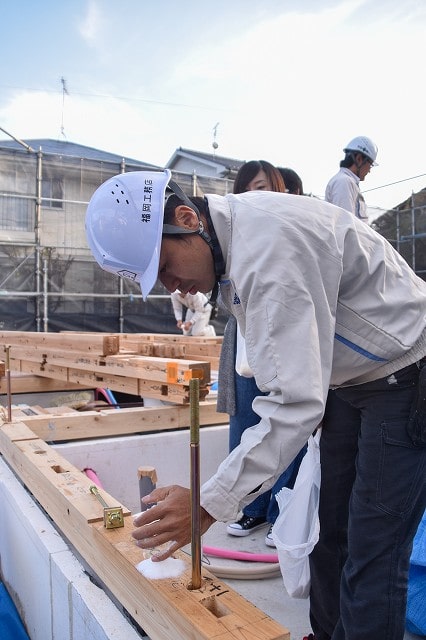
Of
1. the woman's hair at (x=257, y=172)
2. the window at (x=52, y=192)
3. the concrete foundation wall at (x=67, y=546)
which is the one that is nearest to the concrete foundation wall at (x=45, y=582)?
the concrete foundation wall at (x=67, y=546)

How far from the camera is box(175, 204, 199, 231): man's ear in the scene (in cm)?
125

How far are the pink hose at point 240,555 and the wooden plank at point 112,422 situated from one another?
101cm

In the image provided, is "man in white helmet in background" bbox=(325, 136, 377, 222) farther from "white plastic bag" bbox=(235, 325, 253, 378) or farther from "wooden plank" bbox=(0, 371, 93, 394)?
"wooden plank" bbox=(0, 371, 93, 394)

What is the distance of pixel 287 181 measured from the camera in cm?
285

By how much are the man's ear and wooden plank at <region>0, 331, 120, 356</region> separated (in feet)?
9.90

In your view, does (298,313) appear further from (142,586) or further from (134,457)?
(134,457)

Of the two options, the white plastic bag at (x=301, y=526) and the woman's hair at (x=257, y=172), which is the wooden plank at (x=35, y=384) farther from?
the white plastic bag at (x=301, y=526)

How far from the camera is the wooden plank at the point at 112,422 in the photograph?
123 inches

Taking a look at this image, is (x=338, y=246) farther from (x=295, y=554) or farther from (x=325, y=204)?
(x=295, y=554)

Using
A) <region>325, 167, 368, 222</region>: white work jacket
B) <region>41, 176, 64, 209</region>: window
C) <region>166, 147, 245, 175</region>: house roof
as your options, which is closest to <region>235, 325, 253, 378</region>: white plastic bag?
<region>325, 167, 368, 222</region>: white work jacket

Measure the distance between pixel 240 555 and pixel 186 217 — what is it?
5.88 ft

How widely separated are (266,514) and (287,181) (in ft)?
5.76

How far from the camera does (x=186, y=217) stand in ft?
4.14

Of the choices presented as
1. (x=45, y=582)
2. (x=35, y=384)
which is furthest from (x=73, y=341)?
(x=45, y=582)
